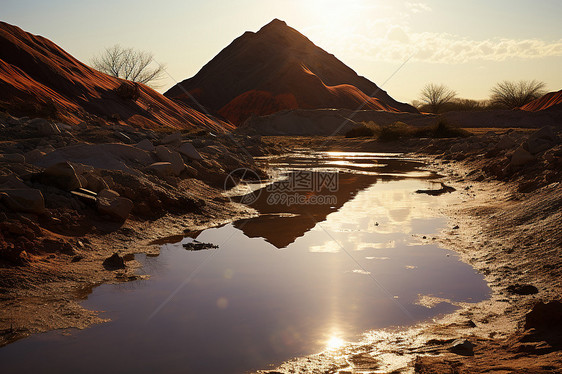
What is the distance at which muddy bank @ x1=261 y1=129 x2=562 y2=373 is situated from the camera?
357cm

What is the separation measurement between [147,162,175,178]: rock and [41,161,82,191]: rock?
10.2 feet

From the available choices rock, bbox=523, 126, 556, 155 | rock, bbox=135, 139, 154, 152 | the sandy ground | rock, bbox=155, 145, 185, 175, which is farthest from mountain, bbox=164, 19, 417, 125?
the sandy ground

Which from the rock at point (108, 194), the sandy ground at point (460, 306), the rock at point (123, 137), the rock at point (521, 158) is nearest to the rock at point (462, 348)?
the sandy ground at point (460, 306)

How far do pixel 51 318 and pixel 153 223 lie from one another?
12.4 ft

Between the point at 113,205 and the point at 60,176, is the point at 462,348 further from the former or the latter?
the point at 60,176

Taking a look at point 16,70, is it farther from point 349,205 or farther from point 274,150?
point 349,205

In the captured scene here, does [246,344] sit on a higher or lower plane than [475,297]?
lower

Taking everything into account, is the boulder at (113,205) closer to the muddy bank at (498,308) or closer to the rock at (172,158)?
the rock at (172,158)

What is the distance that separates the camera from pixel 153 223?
27.1ft

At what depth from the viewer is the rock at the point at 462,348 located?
12.2ft

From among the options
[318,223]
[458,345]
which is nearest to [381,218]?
[318,223]

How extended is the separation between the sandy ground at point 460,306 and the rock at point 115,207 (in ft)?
0.62

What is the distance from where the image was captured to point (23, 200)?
263 inches

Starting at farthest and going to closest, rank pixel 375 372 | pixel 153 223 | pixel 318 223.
Answer: 1. pixel 318 223
2. pixel 153 223
3. pixel 375 372
